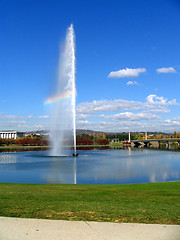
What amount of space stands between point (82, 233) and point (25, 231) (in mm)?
1361

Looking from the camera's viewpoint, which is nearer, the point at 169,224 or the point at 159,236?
the point at 159,236

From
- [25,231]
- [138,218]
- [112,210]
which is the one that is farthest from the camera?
[112,210]

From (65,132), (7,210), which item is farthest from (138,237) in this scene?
(65,132)

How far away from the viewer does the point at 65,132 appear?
5766cm

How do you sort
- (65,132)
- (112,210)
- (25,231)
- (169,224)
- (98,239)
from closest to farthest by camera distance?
(98,239), (25,231), (169,224), (112,210), (65,132)

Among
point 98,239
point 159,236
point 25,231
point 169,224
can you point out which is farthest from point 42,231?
point 169,224

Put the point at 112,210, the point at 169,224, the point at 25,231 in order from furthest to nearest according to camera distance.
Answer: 1. the point at 112,210
2. the point at 169,224
3. the point at 25,231

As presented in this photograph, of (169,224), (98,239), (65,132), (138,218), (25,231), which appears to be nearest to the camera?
(98,239)

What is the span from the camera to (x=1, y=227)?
6578mm

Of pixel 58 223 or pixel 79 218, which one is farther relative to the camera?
pixel 79 218

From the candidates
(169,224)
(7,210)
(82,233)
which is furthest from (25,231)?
(169,224)

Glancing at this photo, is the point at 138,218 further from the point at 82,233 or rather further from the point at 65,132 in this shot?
the point at 65,132

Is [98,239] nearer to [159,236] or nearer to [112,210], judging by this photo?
[159,236]

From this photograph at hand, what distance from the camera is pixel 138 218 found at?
7395mm
